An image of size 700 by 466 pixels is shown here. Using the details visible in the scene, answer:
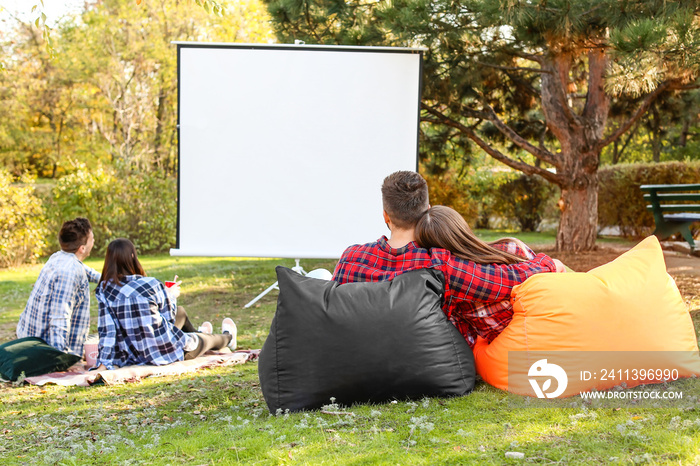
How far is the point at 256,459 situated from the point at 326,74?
4488 millimetres

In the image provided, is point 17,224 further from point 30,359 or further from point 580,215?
point 580,215

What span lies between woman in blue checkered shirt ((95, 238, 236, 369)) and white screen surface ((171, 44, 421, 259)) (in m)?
2.00

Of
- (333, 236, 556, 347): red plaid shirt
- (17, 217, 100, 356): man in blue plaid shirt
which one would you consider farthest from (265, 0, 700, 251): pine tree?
(17, 217, 100, 356): man in blue plaid shirt

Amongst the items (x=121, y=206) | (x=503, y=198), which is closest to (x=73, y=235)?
(x=121, y=206)

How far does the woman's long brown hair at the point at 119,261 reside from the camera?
379cm

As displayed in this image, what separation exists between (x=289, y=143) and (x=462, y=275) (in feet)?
12.0

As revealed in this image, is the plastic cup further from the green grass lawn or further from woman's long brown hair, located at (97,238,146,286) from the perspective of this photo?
the green grass lawn

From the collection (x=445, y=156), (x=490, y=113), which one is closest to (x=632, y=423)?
(x=490, y=113)

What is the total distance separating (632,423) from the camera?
2062 mm

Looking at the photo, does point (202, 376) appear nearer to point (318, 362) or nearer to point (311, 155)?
point (318, 362)

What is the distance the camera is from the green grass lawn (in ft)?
6.29

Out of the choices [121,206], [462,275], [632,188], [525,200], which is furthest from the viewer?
[525,200]

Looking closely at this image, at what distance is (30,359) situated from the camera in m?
3.85

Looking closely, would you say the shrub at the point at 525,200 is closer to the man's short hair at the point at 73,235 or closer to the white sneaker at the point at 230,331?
the white sneaker at the point at 230,331
